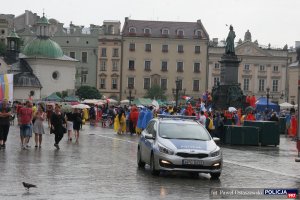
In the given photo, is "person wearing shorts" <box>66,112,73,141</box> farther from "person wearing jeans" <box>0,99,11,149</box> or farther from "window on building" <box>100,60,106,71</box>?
"window on building" <box>100,60,106,71</box>

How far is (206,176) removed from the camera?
19562mm

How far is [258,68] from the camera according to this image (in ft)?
403

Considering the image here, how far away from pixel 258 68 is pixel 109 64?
24.8 meters

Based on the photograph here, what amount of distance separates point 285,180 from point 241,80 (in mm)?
105114

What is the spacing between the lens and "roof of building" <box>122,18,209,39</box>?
120 meters

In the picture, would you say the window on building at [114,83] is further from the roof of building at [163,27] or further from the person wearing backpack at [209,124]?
the person wearing backpack at [209,124]

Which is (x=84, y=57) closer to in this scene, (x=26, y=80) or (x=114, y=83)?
(x=114, y=83)

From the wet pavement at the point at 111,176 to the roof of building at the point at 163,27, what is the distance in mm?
→ 92043

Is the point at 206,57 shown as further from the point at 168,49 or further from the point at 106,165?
the point at 106,165

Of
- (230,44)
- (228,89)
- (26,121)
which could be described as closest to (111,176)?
(26,121)

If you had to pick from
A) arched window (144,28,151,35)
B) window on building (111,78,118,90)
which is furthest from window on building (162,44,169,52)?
window on building (111,78,118,90)

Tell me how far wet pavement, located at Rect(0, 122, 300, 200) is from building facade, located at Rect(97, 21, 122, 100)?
91.6 metres

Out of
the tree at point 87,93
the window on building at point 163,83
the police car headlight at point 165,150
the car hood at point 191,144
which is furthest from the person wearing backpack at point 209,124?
the window on building at point 163,83

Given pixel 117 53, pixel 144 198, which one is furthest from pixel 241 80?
pixel 144 198
